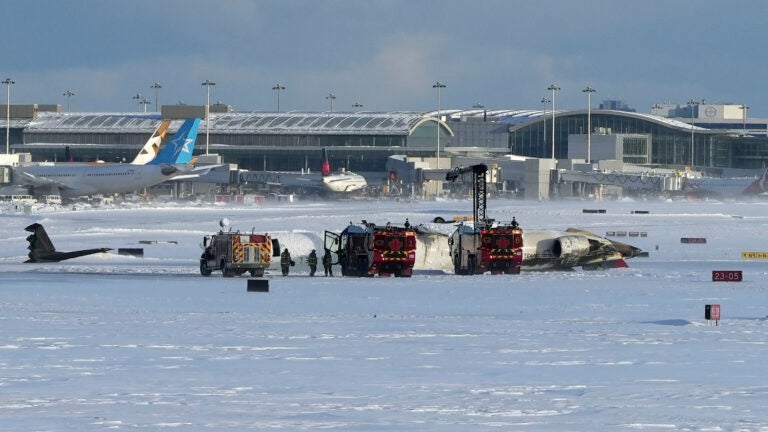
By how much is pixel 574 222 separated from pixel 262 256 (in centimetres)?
5041

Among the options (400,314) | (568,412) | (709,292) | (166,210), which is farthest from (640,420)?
(166,210)

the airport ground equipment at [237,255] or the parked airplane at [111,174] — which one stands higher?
the parked airplane at [111,174]

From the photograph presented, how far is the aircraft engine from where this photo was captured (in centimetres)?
6100

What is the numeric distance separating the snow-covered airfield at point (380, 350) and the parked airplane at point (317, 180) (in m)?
112

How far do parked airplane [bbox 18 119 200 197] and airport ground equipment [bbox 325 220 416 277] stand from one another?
8339 cm

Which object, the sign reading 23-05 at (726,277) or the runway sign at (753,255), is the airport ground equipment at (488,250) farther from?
the runway sign at (753,255)

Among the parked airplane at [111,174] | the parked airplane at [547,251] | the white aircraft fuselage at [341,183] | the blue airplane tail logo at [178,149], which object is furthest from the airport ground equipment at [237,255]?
the white aircraft fuselage at [341,183]

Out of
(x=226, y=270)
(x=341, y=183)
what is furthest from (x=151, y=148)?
(x=226, y=270)

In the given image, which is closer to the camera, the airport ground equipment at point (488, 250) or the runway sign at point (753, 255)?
the airport ground equipment at point (488, 250)

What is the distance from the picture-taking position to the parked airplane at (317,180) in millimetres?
174625

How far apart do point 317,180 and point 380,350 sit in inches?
5829

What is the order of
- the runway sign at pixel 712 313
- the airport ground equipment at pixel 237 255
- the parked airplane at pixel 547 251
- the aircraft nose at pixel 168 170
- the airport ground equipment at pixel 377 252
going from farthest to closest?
the aircraft nose at pixel 168 170, the parked airplane at pixel 547 251, the airport ground equipment at pixel 377 252, the airport ground equipment at pixel 237 255, the runway sign at pixel 712 313

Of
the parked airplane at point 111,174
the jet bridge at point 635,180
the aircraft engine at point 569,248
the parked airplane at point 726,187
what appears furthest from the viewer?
the jet bridge at point 635,180

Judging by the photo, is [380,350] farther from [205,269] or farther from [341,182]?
[341,182]
